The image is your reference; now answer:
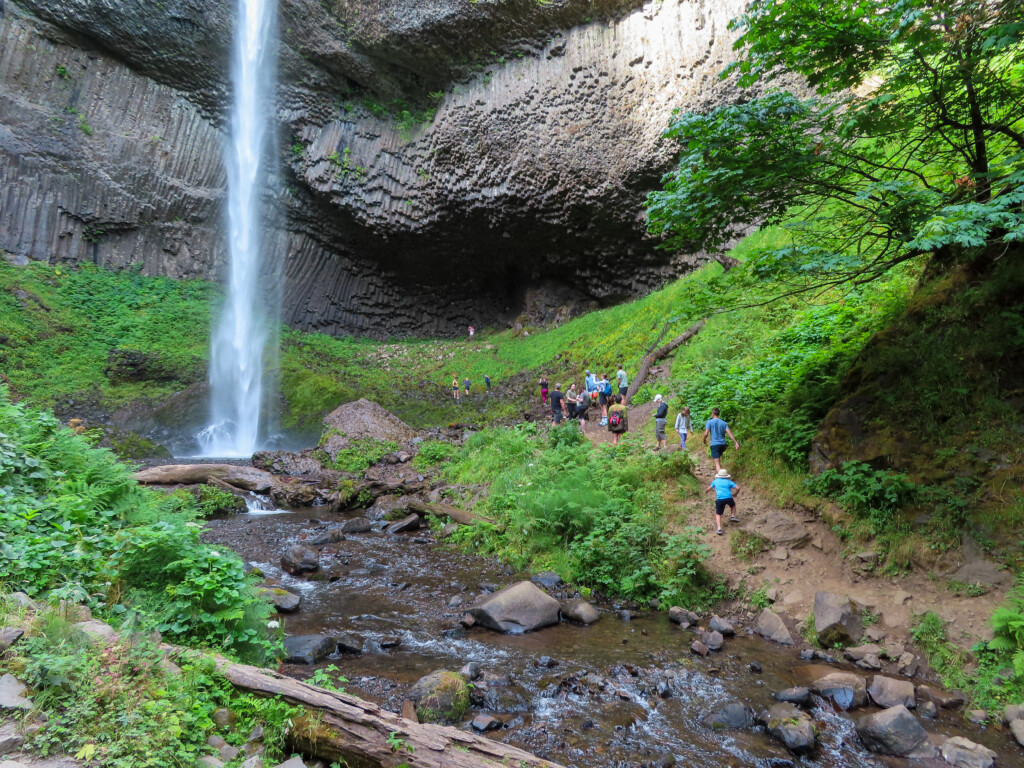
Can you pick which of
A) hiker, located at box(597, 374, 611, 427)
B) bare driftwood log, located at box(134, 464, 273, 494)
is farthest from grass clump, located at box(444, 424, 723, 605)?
bare driftwood log, located at box(134, 464, 273, 494)

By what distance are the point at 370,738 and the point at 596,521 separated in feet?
18.4

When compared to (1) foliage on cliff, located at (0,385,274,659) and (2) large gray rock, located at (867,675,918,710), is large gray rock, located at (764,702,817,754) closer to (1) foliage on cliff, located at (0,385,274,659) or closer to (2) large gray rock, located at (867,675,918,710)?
(2) large gray rock, located at (867,675,918,710)

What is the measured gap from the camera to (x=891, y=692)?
4.75 meters

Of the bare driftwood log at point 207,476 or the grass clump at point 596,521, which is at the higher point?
the grass clump at point 596,521

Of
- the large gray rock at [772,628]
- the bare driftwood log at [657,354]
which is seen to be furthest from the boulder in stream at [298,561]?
the bare driftwood log at [657,354]

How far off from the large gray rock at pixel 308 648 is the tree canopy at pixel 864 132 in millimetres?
6279

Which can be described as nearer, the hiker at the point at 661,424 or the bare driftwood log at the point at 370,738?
the bare driftwood log at the point at 370,738

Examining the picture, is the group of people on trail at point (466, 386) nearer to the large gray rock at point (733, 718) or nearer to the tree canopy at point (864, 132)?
the tree canopy at point (864, 132)

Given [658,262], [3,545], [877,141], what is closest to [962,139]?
[877,141]

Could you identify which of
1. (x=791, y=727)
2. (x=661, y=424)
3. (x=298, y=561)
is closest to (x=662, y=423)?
(x=661, y=424)

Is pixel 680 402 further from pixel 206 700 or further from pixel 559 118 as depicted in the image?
pixel 559 118

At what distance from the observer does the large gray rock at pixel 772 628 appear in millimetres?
5977

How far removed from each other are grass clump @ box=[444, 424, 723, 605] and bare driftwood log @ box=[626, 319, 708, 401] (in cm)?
405

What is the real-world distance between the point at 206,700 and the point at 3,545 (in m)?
2.05
